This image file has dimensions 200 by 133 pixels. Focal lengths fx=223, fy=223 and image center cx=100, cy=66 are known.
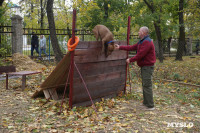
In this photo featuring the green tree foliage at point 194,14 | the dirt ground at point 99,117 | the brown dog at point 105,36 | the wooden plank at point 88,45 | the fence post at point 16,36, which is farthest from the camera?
the fence post at point 16,36

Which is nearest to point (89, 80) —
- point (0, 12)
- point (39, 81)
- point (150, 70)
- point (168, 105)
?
point (150, 70)

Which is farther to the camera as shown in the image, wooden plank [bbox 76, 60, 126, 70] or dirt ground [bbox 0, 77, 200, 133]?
wooden plank [bbox 76, 60, 126, 70]

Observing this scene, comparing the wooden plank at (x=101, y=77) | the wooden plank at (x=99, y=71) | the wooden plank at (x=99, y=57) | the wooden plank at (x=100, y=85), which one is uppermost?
the wooden plank at (x=99, y=57)

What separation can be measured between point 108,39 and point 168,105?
2.43 metres

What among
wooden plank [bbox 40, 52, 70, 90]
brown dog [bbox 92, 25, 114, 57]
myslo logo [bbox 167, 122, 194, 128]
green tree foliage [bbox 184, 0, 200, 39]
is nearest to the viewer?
myslo logo [bbox 167, 122, 194, 128]

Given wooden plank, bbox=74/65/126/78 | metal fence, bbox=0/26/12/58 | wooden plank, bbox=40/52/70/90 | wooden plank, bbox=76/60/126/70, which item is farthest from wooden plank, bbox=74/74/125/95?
metal fence, bbox=0/26/12/58

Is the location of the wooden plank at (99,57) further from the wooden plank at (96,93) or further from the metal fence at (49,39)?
the metal fence at (49,39)

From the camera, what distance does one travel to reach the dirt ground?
13.7ft

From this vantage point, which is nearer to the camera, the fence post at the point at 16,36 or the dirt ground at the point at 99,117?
the dirt ground at the point at 99,117

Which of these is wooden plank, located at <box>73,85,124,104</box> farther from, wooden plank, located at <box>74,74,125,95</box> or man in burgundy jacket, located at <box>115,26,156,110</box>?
man in burgundy jacket, located at <box>115,26,156,110</box>

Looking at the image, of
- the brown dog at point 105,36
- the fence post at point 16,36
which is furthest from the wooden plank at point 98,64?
the fence post at point 16,36

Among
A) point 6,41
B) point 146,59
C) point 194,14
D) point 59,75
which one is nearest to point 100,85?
point 59,75

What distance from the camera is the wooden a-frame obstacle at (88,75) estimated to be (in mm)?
5008

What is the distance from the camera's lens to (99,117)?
4.73m
